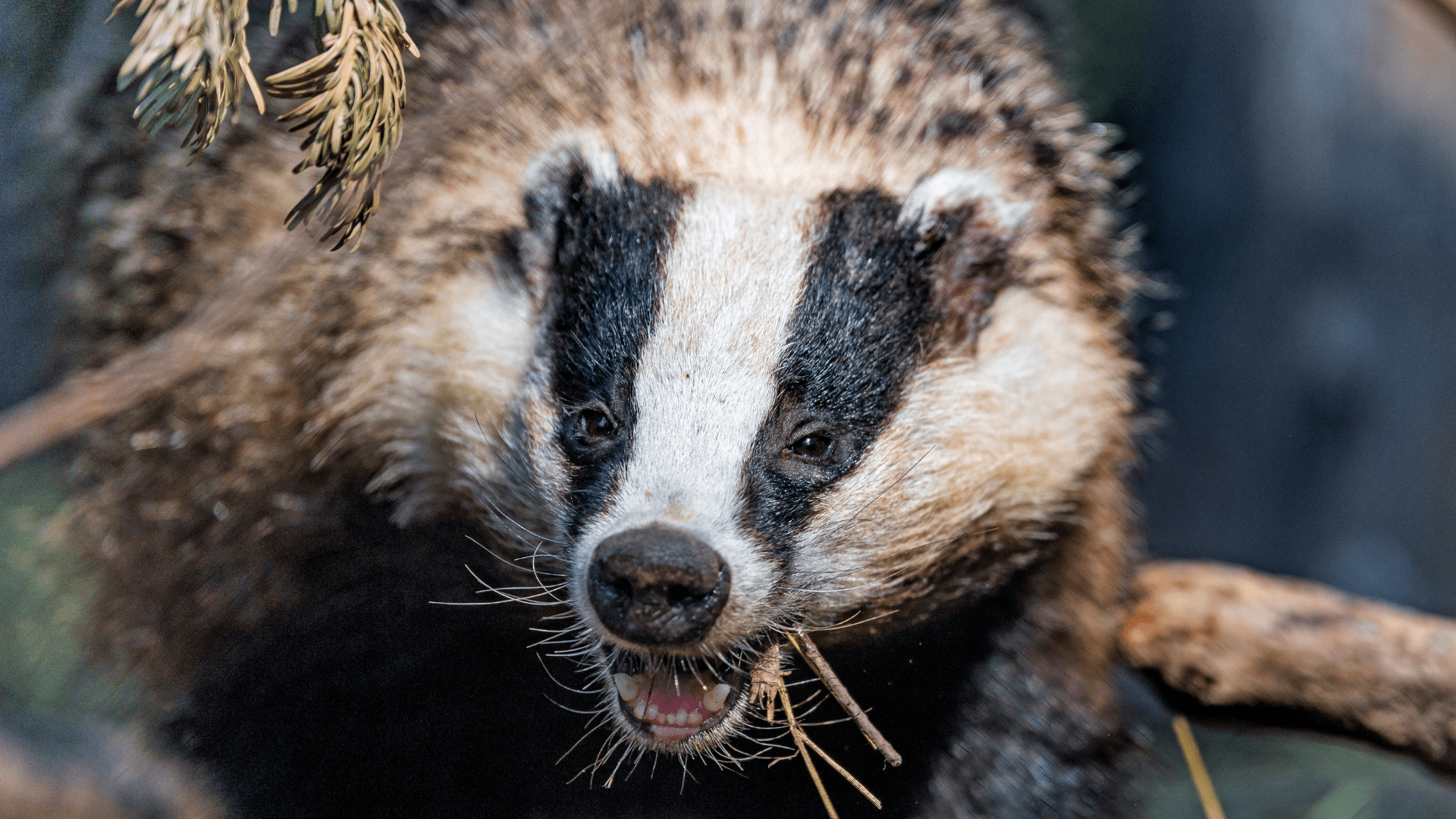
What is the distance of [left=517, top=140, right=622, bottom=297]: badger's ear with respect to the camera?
5.23ft

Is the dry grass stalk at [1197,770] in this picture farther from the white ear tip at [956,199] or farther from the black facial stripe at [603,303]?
the black facial stripe at [603,303]

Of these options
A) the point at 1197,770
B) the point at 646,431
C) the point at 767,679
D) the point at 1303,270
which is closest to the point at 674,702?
the point at 767,679

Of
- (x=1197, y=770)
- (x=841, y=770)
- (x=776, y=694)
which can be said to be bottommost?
(x=1197, y=770)

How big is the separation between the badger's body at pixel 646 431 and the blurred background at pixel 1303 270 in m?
0.10

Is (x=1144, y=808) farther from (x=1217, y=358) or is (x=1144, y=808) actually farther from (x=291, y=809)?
(x=291, y=809)

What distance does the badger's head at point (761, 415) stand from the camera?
139 centimetres

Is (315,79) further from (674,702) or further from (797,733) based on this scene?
(797,733)

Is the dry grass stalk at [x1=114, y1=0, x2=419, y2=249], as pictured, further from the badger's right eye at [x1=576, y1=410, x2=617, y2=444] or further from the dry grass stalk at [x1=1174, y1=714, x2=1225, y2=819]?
the dry grass stalk at [x1=1174, y1=714, x2=1225, y2=819]

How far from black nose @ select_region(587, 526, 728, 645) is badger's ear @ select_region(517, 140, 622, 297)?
1.72 ft

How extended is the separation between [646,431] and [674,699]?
38cm

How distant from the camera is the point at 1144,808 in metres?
1.71

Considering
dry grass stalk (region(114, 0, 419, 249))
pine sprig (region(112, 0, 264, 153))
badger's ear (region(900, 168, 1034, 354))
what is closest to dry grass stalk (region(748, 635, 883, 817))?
badger's ear (region(900, 168, 1034, 354))

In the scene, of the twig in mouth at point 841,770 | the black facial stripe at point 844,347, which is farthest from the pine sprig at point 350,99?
the twig in mouth at point 841,770

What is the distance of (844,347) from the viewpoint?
1503 millimetres
